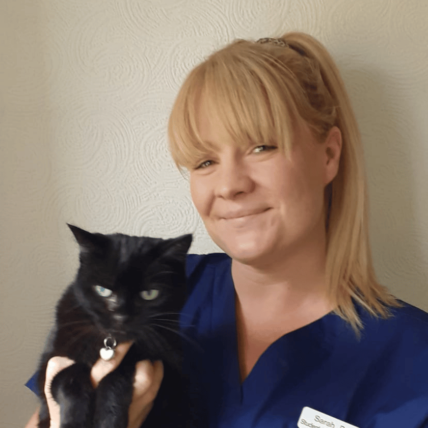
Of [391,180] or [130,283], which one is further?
[391,180]

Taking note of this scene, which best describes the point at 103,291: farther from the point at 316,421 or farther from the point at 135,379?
the point at 316,421

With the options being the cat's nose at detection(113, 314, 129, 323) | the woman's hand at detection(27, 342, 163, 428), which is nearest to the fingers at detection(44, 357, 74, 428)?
the woman's hand at detection(27, 342, 163, 428)

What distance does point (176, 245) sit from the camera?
709 millimetres

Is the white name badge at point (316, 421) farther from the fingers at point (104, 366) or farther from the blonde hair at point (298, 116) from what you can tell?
the fingers at point (104, 366)

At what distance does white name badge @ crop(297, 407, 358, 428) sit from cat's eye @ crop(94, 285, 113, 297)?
0.35m

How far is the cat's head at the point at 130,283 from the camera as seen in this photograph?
67 centimetres

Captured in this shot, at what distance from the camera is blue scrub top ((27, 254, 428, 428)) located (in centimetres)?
66

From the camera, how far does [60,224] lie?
108cm

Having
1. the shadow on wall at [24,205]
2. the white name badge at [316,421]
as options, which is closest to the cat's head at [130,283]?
the white name badge at [316,421]

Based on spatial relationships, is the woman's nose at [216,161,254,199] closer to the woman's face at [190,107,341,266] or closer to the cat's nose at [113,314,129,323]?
the woman's face at [190,107,341,266]

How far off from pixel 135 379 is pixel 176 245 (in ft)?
0.70

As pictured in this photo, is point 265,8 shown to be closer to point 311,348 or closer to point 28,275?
point 311,348

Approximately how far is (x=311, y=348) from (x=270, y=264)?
16cm

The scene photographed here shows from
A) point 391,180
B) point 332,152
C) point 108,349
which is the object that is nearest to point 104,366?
point 108,349
